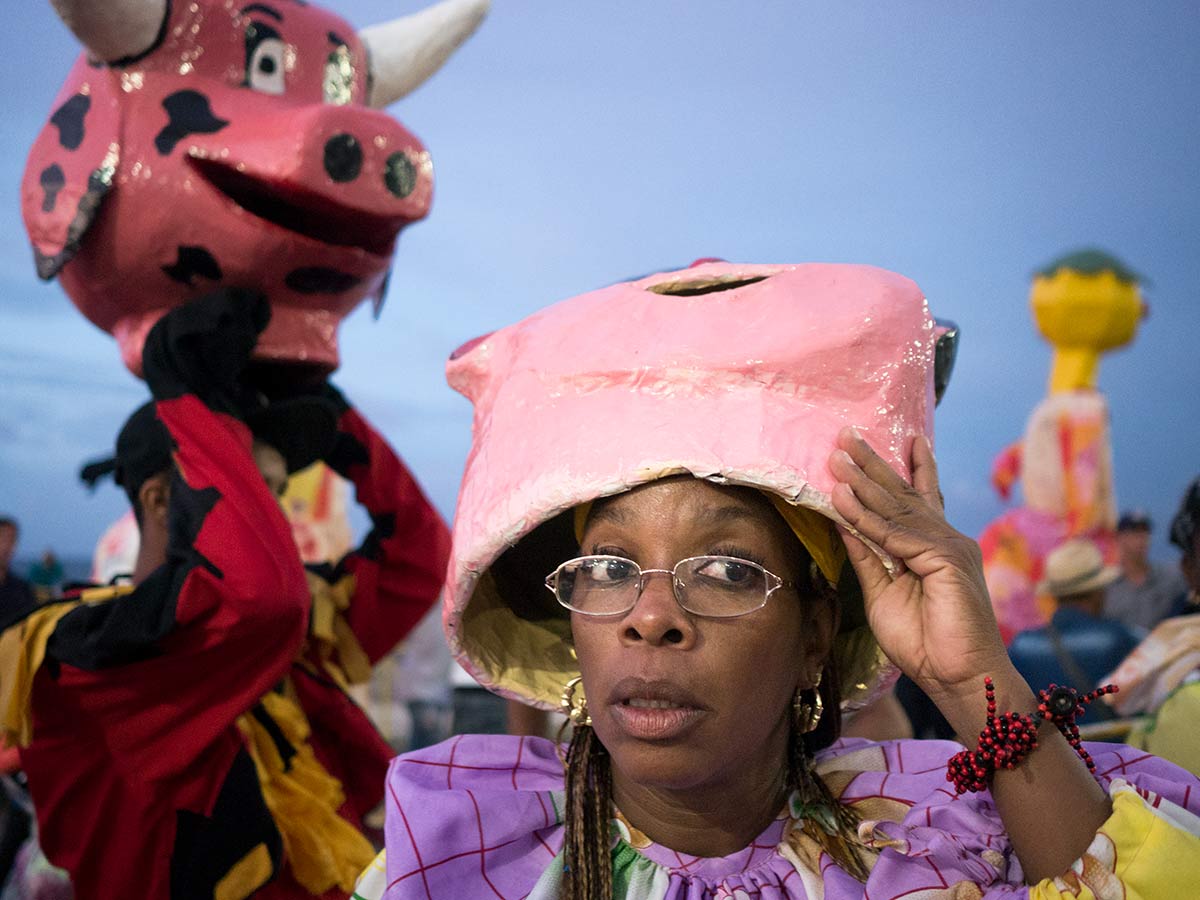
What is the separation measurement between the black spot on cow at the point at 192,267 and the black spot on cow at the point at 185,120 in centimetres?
21

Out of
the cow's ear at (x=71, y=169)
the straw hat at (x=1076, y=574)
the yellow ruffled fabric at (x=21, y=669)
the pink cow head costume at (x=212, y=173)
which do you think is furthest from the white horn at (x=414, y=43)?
the straw hat at (x=1076, y=574)

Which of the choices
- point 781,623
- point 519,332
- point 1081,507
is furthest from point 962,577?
point 1081,507

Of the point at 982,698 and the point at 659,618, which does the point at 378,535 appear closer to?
the point at 659,618

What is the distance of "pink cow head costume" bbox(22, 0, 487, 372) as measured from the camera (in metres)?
2.50

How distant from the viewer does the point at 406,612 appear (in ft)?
9.95

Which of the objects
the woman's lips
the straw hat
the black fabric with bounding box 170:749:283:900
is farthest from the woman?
the straw hat

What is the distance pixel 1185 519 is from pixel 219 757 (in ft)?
6.90

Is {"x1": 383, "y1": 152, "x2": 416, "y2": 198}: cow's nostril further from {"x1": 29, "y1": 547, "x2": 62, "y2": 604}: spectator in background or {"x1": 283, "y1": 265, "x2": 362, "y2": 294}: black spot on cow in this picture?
{"x1": 29, "y1": 547, "x2": 62, "y2": 604}: spectator in background

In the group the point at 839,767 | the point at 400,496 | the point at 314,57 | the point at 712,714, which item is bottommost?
the point at 400,496

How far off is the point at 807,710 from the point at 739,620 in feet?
0.79

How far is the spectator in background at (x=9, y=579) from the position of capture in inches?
212

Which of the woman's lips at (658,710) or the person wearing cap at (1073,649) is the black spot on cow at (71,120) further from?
the person wearing cap at (1073,649)

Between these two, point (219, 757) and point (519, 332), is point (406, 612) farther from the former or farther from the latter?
point (519, 332)

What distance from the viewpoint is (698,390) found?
1.38 meters
